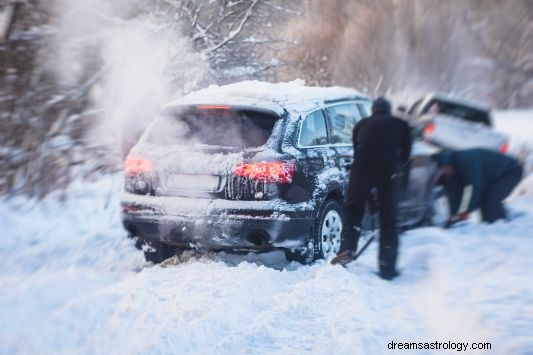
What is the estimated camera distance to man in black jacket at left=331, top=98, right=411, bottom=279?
5.08 m

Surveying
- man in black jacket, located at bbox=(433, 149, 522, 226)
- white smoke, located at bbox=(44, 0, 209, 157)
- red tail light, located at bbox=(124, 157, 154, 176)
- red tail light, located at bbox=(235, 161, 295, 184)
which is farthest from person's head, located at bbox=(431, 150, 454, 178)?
white smoke, located at bbox=(44, 0, 209, 157)

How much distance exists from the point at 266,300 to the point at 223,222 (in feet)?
3.01

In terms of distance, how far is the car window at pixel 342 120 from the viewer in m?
6.02

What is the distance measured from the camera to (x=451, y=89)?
23359mm

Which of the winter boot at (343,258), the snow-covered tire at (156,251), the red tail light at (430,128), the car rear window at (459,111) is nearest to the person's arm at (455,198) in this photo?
the winter boot at (343,258)

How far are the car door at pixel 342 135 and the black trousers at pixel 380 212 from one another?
0.50 meters

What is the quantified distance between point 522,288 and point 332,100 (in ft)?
9.35

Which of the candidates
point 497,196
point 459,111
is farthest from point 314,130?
point 459,111

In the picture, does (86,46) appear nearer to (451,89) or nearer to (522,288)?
(522,288)

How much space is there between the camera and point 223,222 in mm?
5020

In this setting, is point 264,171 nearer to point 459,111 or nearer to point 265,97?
point 265,97

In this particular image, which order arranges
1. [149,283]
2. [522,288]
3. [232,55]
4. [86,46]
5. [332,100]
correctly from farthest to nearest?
[232,55]
[86,46]
[332,100]
[149,283]
[522,288]

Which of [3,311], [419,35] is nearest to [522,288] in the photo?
[3,311]

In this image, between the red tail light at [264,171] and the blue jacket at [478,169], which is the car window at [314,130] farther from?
the blue jacket at [478,169]
